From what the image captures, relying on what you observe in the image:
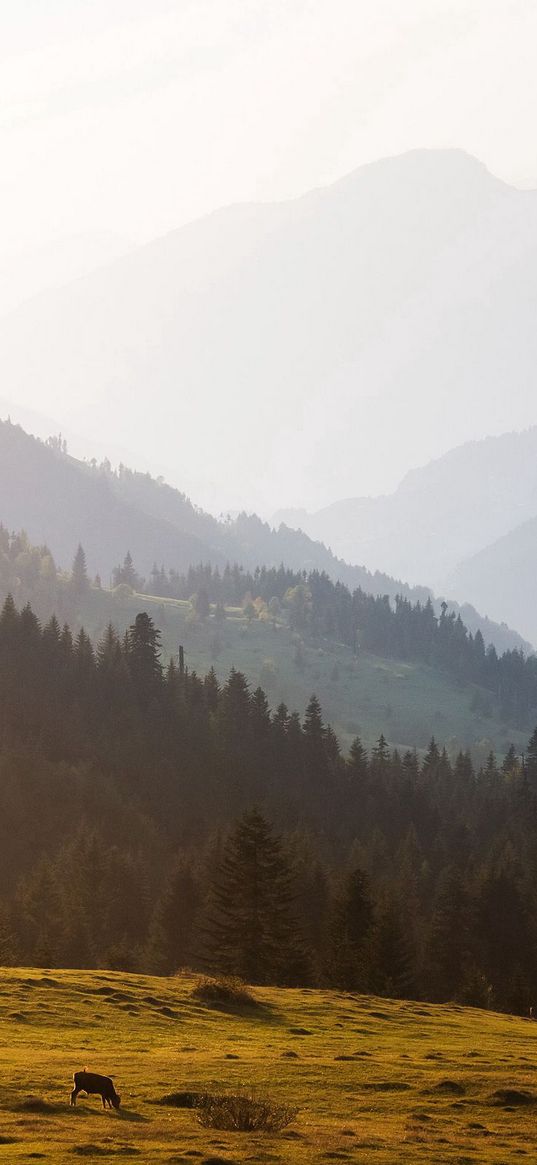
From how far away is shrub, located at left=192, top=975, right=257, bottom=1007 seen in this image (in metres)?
57.4

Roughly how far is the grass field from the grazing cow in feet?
1.20

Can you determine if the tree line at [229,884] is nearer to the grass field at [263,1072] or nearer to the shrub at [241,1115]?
the grass field at [263,1072]

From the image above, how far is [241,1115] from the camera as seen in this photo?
33.3 m

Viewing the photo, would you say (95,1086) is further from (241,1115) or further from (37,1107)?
(241,1115)

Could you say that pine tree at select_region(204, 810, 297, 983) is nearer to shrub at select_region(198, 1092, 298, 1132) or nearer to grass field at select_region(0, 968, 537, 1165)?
grass field at select_region(0, 968, 537, 1165)

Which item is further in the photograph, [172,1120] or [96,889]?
[96,889]

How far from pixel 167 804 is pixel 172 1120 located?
6100 inches

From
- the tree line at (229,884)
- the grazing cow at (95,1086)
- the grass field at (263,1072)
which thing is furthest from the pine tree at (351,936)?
the grazing cow at (95,1086)

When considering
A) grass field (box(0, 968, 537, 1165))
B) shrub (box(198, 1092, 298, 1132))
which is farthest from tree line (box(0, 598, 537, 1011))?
shrub (box(198, 1092, 298, 1132))

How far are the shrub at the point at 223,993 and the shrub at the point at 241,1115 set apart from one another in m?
22.8

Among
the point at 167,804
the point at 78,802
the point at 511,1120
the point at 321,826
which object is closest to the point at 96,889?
the point at 78,802

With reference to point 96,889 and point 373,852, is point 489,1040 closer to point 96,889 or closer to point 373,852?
point 96,889

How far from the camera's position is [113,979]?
197ft

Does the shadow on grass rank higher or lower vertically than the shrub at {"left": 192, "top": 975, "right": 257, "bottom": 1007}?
higher
